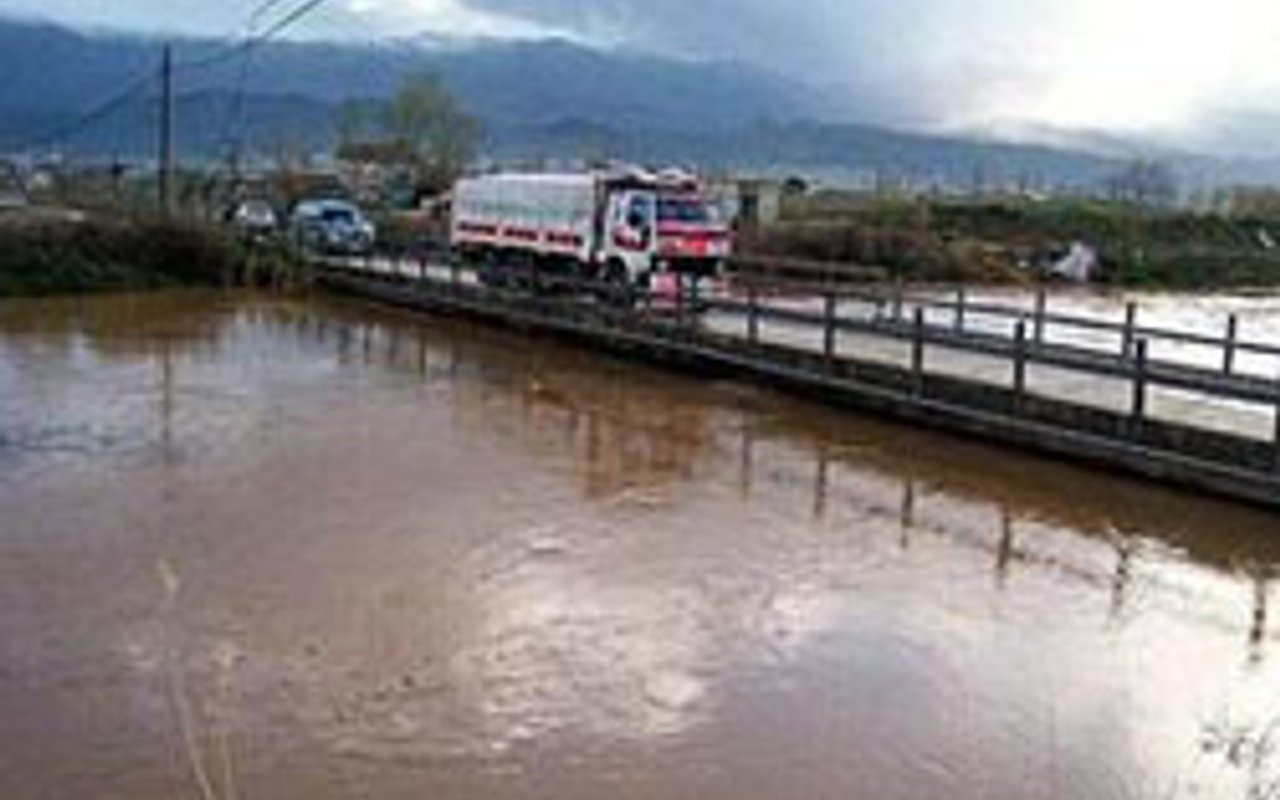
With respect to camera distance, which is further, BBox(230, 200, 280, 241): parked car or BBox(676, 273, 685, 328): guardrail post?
BBox(230, 200, 280, 241): parked car

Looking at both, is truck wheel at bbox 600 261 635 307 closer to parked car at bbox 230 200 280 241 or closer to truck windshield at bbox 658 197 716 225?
truck windshield at bbox 658 197 716 225

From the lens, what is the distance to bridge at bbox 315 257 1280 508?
1741 centimetres

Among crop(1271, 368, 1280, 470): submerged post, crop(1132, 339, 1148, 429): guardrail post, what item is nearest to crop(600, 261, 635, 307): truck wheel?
crop(1132, 339, 1148, 429): guardrail post

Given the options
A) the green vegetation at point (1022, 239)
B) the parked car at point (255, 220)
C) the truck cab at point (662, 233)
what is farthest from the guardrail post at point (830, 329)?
the green vegetation at point (1022, 239)

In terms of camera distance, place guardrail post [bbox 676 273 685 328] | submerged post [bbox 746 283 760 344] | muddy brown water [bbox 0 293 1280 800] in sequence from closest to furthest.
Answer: muddy brown water [bbox 0 293 1280 800], submerged post [bbox 746 283 760 344], guardrail post [bbox 676 273 685 328]

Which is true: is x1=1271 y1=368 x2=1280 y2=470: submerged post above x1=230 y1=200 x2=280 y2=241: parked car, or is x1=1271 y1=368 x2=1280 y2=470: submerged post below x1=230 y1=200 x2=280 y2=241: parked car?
below

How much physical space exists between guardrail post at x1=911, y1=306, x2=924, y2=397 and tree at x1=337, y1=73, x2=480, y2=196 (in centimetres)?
6212

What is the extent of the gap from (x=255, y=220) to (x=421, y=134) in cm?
4246

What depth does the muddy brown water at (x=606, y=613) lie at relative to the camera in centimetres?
968

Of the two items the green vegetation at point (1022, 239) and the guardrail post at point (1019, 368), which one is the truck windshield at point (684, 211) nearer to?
the guardrail post at point (1019, 368)

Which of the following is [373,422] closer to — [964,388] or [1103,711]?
[964,388]

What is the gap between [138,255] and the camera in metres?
41.8

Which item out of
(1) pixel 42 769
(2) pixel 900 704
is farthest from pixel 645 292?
(1) pixel 42 769

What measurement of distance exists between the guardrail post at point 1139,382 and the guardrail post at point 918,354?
3130 millimetres
